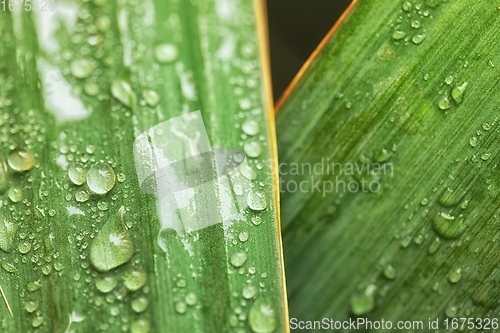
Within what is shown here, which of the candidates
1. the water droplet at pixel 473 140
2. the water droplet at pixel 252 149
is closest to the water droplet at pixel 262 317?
the water droplet at pixel 252 149

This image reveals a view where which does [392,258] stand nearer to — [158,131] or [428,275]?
[428,275]

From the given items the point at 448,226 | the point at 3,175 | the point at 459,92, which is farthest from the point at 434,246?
the point at 3,175

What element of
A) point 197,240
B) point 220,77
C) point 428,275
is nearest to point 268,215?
point 197,240

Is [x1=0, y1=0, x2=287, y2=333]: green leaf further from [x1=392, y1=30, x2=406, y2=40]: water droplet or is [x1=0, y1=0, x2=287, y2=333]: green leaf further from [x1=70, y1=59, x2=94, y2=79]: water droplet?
[x1=392, y1=30, x2=406, y2=40]: water droplet

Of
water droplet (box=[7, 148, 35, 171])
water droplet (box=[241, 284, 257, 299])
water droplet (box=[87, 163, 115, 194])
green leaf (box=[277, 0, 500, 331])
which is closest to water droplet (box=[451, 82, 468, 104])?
Result: green leaf (box=[277, 0, 500, 331])

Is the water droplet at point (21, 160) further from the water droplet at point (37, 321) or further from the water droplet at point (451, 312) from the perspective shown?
the water droplet at point (451, 312)

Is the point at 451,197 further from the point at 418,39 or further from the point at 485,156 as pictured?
the point at 418,39
